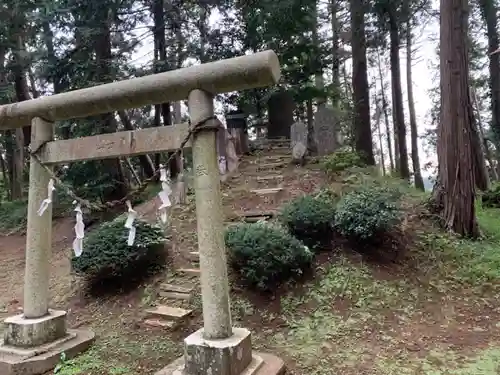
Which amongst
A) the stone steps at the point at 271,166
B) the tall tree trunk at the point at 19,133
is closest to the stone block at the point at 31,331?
the stone steps at the point at 271,166

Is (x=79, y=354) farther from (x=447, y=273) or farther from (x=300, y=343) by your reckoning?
(x=447, y=273)

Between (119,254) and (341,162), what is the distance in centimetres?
445

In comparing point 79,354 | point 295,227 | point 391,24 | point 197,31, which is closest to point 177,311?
point 79,354

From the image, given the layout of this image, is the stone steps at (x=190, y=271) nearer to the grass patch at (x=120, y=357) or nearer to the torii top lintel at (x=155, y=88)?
the grass patch at (x=120, y=357)

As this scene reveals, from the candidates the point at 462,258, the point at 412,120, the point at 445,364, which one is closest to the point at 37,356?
the point at 445,364

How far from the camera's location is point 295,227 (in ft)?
17.8

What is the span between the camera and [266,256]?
185 inches

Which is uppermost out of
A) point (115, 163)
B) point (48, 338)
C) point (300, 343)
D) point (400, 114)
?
point (400, 114)

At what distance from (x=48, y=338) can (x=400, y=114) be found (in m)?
10.2

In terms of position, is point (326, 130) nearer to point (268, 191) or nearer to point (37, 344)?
point (268, 191)

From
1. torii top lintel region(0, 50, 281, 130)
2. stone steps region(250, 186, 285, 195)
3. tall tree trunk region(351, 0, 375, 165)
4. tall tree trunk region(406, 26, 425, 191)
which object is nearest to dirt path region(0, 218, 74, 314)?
torii top lintel region(0, 50, 281, 130)

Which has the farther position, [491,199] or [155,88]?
[491,199]

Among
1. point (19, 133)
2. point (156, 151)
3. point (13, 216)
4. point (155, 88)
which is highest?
point (19, 133)

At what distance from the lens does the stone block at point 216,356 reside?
9.89 ft
